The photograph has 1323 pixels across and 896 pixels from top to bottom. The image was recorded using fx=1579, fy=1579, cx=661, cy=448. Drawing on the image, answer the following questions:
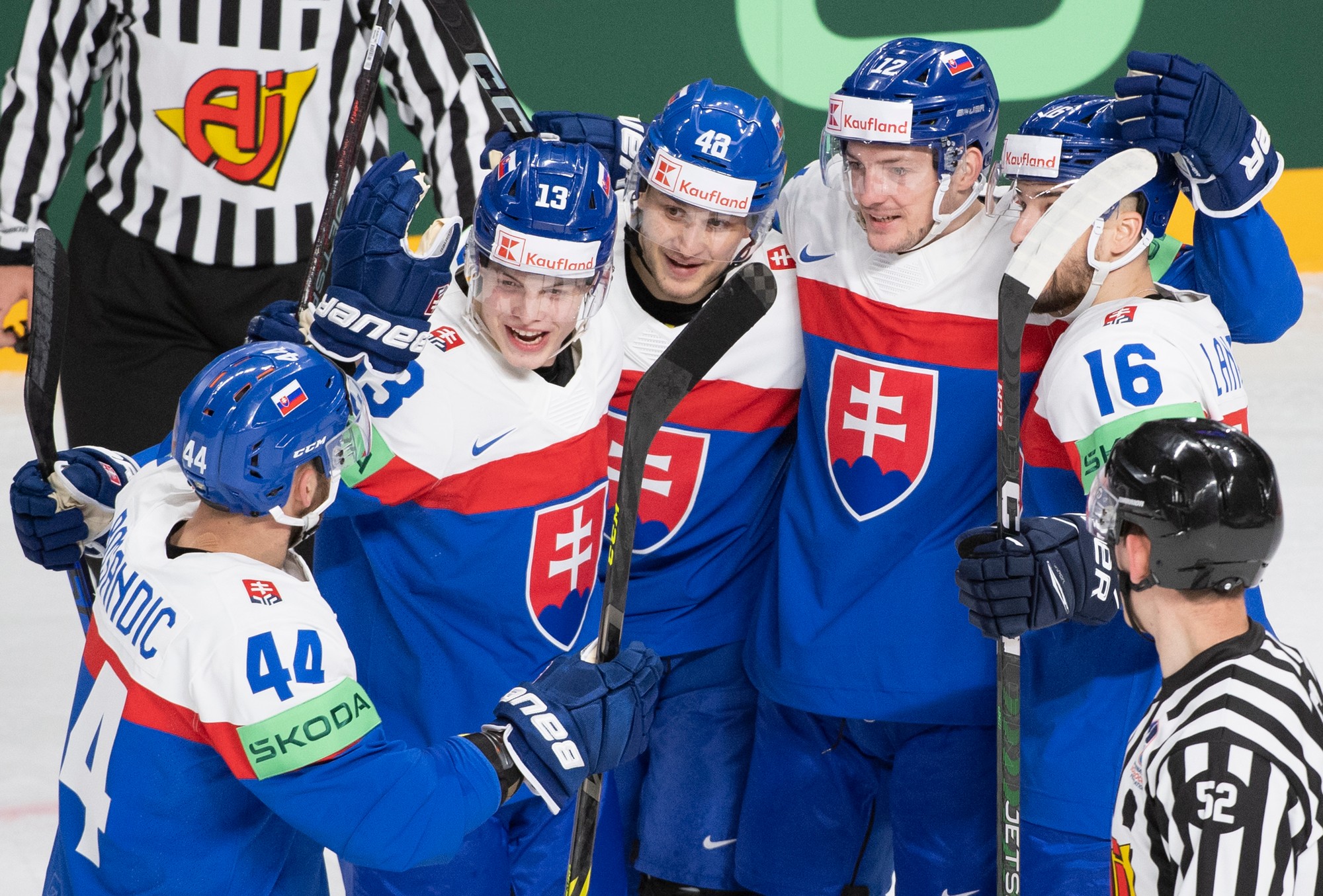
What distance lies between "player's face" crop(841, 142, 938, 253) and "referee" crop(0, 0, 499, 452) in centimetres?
123

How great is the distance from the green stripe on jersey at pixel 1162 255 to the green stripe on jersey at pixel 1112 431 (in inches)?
20.5

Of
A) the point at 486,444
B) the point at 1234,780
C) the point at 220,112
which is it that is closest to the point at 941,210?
the point at 486,444

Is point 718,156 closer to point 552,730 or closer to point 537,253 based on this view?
point 537,253

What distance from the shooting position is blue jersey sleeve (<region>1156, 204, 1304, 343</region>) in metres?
2.20

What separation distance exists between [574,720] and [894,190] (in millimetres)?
896

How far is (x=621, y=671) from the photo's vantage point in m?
1.87

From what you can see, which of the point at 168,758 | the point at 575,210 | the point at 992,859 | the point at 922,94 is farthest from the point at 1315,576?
the point at 168,758

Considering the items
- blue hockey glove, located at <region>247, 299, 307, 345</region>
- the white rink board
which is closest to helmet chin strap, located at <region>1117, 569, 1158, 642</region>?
blue hockey glove, located at <region>247, 299, 307, 345</region>

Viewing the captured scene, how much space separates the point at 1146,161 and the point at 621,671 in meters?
0.90

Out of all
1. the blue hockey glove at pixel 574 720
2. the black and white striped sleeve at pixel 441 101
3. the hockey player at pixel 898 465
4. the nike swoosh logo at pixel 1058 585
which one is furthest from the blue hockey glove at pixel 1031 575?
the black and white striped sleeve at pixel 441 101

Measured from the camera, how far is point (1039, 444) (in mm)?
2148

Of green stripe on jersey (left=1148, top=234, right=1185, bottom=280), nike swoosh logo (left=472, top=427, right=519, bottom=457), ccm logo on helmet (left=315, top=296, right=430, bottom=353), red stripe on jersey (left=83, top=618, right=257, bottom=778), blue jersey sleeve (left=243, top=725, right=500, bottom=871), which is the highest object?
green stripe on jersey (left=1148, top=234, right=1185, bottom=280)

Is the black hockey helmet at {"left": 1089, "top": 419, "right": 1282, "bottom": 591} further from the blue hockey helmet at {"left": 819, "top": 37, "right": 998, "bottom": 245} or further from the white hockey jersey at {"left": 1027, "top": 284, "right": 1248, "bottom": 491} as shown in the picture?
the blue hockey helmet at {"left": 819, "top": 37, "right": 998, "bottom": 245}

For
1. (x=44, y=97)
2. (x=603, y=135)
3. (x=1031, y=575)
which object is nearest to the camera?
(x=1031, y=575)
